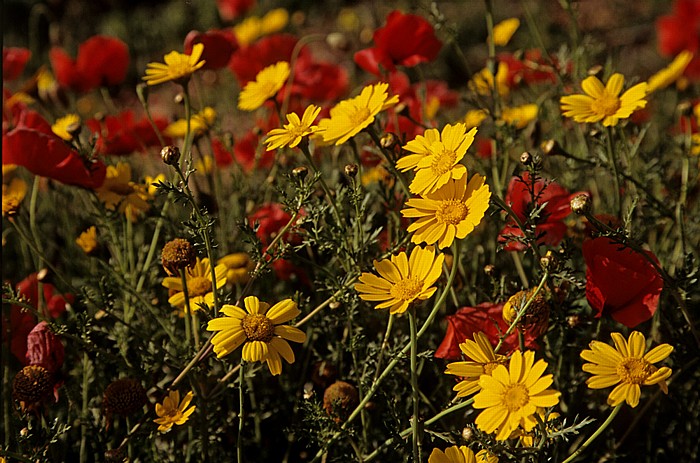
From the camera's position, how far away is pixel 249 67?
1.81 meters

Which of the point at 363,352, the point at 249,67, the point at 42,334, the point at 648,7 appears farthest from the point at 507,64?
the point at 648,7

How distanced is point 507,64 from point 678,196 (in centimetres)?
73

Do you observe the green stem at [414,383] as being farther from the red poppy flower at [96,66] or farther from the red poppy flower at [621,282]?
the red poppy flower at [96,66]

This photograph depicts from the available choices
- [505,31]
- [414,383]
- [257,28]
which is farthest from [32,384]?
[257,28]

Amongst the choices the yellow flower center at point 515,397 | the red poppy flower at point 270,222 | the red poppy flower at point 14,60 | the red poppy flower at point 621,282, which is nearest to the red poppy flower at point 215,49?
the red poppy flower at point 270,222

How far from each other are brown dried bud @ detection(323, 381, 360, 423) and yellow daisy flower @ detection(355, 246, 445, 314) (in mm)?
194

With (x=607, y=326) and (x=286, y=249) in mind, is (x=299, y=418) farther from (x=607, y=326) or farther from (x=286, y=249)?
(x=607, y=326)

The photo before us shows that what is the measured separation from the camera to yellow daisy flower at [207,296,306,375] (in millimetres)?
906

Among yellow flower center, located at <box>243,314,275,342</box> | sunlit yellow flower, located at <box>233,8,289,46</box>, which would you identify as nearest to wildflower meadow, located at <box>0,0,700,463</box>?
yellow flower center, located at <box>243,314,275,342</box>

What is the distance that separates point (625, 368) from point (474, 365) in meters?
0.17

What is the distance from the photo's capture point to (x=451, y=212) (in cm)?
93

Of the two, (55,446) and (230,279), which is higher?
(230,279)

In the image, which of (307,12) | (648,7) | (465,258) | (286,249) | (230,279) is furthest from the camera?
(307,12)

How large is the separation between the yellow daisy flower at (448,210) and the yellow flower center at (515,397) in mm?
180
